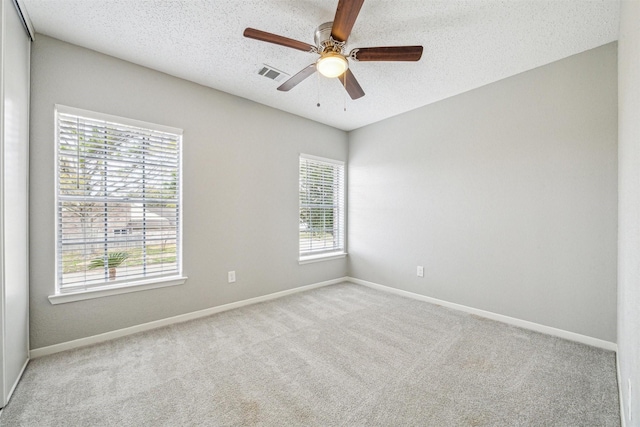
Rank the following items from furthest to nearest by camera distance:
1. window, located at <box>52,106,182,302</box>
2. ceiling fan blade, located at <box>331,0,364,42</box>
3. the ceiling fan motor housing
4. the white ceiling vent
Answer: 1. the white ceiling vent
2. window, located at <box>52,106,182,302</box>
3. the ceiling fan motor housing
4. ceiling fan blade, located at <box>331,0,364,42</box>

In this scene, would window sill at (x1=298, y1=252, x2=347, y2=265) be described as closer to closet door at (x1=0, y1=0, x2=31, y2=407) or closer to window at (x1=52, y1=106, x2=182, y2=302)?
window at (x1=52, y1=106, x2=182, y2=302)

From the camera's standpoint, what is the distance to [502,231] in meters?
2.88

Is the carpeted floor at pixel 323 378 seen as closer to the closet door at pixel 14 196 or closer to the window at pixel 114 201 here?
the closet door at pixel 14 196

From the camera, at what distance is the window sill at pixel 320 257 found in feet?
13.0

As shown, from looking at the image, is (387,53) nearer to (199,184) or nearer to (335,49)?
(335,49)

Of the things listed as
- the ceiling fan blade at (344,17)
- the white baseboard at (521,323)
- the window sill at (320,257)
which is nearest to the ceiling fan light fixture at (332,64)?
the ceiling fan blade at (344,17)

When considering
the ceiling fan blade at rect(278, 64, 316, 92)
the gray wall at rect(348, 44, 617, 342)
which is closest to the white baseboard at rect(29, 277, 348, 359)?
the gray wall at rect(348, 44, 617, 342)

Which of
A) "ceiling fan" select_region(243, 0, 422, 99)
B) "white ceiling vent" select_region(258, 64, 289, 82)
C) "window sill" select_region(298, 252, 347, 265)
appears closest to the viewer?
"ceiling fan" select_region(243, 0, 422, 99)

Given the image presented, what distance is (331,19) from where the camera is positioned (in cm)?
200

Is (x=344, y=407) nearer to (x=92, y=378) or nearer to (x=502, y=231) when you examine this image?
(x=92, y=378)

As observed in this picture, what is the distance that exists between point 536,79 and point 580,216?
1.38 m

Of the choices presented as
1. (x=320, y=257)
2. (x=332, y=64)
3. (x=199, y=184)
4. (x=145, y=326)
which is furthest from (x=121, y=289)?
(x=332, y=64)

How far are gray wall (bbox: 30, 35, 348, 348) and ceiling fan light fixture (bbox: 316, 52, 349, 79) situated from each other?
1672 mm

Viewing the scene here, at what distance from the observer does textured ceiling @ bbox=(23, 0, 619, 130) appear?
1890mm
